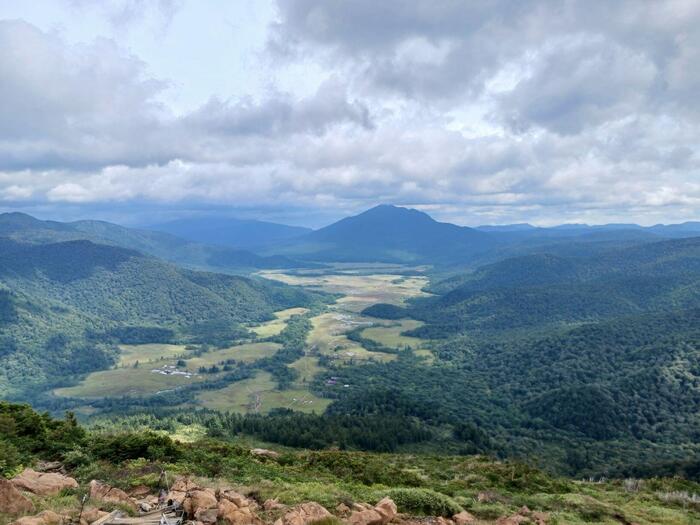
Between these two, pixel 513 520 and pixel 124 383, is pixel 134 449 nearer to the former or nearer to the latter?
pixel 513 520

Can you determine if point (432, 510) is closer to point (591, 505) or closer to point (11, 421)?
point (591, 505)

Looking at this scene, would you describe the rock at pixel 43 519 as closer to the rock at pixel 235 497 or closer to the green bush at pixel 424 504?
the rock at pixel 235 497

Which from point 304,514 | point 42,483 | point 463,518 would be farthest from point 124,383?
point 463,518

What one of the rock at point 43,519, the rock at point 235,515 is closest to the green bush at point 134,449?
the rock at point 43,519

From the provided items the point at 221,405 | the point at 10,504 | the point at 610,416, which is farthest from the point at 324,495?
the point at 221,405

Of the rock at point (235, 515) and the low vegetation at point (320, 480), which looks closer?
the rock at point (235, 515)

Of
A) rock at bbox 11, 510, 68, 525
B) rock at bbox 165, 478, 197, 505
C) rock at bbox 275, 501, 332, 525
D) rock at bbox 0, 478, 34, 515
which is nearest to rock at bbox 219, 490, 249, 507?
rock at bbox 165, 478, 197, 505

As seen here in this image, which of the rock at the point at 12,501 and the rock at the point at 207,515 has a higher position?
the rock at the point at 12,501
